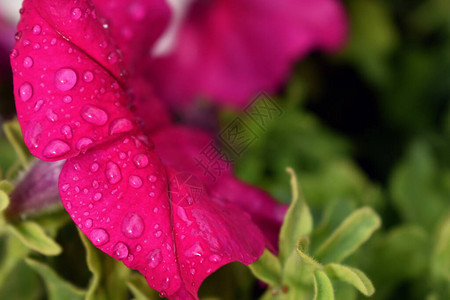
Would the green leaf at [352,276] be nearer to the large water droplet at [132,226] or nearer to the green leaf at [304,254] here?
the green leaf at [304,254]

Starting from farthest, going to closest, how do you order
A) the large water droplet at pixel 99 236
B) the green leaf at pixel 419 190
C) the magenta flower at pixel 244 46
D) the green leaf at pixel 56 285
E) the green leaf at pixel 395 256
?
Answer: the magenta flower at pixel 244 46, the green leaf at pixel 419 190, the green leaf at pixel 395 256, the green leaf at pixel 56 285, the large water droplet at pixel 99 236

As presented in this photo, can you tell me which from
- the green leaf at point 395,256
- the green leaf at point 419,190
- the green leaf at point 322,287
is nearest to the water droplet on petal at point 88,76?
the green leaf at point 322,287

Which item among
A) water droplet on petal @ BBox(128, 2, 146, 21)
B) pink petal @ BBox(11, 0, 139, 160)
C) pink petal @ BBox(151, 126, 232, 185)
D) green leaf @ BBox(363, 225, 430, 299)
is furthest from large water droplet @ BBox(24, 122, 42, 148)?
green leaf @ BBox(363, 225, 430, 299)

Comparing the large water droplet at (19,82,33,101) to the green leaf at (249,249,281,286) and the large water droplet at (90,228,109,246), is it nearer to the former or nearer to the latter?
the large water droplet at (90,228,109,246)

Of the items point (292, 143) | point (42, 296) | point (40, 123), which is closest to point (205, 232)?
point (40, 123)

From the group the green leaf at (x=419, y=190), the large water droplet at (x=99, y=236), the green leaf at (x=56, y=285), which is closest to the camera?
the large water droplet at (x=99, y=236)

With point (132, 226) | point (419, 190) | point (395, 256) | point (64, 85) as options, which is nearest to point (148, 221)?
point (132, 226)

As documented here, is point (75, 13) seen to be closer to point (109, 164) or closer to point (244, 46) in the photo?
point (109, 164)

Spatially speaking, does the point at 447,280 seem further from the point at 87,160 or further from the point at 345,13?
the point at 345,13
